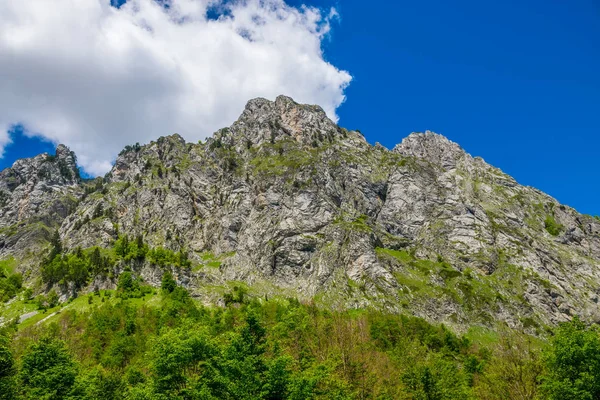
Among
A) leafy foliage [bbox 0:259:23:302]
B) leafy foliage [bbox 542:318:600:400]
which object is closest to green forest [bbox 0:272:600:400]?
leafy foliage [bbox 542:318:600:400]

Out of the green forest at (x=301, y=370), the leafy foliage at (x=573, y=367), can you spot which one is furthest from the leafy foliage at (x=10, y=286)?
the leafy foliage at (x=573, y=367)

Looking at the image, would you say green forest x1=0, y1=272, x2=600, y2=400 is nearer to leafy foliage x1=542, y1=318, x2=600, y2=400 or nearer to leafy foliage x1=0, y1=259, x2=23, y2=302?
leafy foliage x1=542, y1=318, x2=600, y2=400

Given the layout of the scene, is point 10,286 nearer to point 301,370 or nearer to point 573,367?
point 301,370

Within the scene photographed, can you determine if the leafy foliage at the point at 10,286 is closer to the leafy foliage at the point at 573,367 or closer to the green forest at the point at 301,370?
the green forest at the point at 301,370

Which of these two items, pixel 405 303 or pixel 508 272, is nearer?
pixel 405 303

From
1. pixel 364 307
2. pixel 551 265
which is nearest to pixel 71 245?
pixel 364 307

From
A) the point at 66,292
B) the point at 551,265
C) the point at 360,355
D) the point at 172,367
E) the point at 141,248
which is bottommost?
the point at 172,367

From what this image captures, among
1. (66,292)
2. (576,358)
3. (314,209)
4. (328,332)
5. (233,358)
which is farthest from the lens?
(314,209)

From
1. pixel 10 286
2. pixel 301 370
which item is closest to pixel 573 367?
pixel 301 370

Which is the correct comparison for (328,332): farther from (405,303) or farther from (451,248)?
(451,248)

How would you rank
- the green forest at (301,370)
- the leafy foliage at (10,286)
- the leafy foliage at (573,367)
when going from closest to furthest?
the green forest at (301,370) < the leafy foliage at (573,367) < the leafy foliage at (10,286)

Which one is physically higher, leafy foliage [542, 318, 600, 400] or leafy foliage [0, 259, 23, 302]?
leafy foliage [0, 259, 23, 302]

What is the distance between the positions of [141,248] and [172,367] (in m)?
148

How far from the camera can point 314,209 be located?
627 feet
